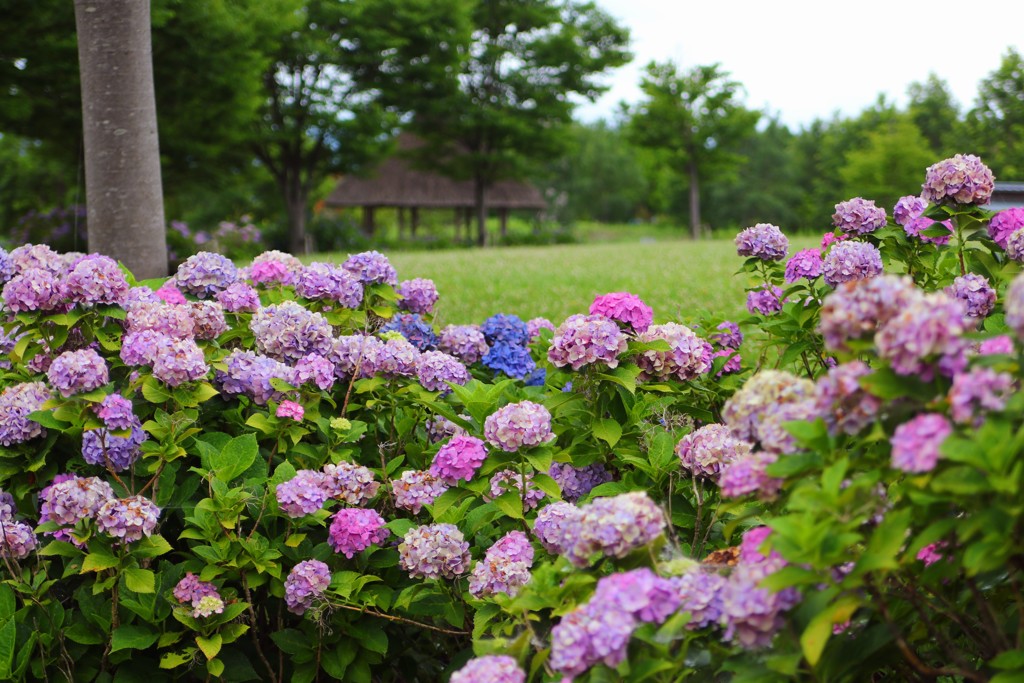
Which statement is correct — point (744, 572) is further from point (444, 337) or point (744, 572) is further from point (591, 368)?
point (444, 337)

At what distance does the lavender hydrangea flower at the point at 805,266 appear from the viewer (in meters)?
2.81

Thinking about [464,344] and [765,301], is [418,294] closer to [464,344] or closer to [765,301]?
[464,344]

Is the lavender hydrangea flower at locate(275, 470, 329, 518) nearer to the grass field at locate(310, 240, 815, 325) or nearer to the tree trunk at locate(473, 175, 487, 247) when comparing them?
the grass field at locate(310, 240, 815, 325)

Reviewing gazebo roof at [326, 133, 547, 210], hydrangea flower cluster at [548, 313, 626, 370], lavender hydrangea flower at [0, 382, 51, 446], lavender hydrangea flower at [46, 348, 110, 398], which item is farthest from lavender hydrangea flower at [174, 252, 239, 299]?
gazebo roof at [326, 133, 547, 210]

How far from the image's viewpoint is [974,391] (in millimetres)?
1206

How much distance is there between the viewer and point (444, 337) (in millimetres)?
3570

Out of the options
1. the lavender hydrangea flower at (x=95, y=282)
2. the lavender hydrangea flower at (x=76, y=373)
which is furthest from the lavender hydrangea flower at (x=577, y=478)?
the lavender hydrangea flower at (x=95, y=282)

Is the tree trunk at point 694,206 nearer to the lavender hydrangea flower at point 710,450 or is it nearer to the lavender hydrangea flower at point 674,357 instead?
the lavender hydrangea flower at point 674,357

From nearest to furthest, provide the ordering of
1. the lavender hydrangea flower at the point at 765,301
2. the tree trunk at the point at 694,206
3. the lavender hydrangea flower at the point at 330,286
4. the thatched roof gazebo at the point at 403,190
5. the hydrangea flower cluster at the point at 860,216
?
the hydrangea flower cluster at the point at 860,216, the lavender hydrangea flower at the point at 765,301, the lavender hydrangea flower at the point at 330,286, the thatched roof gazebo at the point at 403,190, the tree trunk at the point at 694,206

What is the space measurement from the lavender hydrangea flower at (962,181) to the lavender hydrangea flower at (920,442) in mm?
1725

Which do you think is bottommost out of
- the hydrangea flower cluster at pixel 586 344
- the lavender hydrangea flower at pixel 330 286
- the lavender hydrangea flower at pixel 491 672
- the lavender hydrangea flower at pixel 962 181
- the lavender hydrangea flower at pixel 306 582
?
the lavender hydrangea flower at pixel 306 582

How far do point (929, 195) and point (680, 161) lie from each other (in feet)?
140

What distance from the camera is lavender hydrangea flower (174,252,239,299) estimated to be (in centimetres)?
348

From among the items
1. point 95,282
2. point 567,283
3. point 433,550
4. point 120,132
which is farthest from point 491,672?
point 567,283
